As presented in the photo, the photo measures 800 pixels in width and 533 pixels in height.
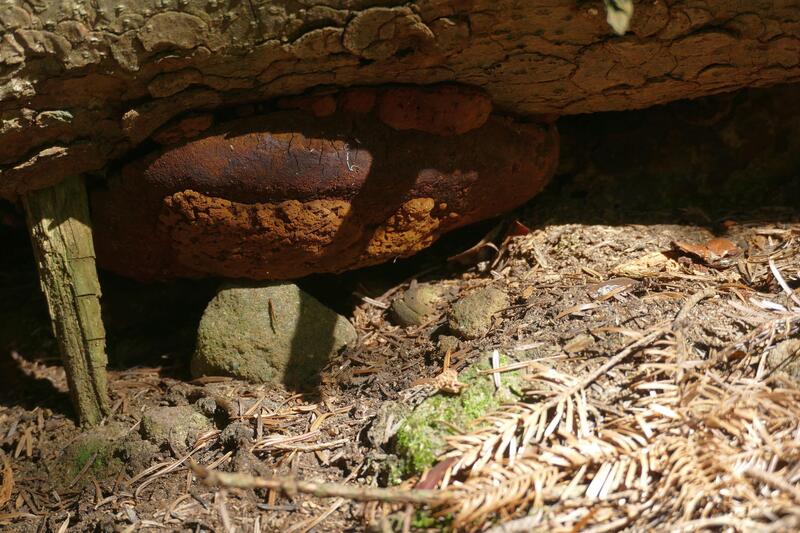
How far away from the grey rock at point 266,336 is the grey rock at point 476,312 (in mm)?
554

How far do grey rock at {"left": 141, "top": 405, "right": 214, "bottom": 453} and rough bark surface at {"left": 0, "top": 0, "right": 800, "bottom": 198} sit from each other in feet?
3.31

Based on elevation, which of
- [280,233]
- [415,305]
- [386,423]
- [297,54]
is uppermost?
[297,54]

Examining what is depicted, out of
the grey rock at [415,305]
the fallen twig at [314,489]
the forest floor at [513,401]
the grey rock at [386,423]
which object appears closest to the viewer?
the fallen twig at [314,489]

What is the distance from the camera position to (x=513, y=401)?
2.10m

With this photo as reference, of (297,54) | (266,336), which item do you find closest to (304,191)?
(297,54)

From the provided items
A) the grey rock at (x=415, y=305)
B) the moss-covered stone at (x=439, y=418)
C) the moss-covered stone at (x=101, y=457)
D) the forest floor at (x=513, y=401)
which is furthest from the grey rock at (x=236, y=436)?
the grey rock at (x=415, y=305)

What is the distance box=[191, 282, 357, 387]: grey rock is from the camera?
2852 millimetres

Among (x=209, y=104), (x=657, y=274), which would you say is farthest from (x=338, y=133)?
(x=657, y=274)

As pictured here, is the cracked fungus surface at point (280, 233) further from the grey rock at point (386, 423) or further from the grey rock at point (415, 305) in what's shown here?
the grey rock at point (386, 423)

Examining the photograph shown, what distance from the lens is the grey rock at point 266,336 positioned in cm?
285

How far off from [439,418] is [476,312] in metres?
0.65

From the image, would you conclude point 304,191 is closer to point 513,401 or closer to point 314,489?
point 513,401

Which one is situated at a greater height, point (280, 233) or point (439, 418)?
point (280, 233)

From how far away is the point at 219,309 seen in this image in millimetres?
2938
